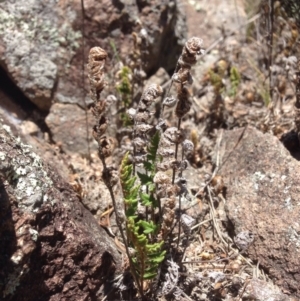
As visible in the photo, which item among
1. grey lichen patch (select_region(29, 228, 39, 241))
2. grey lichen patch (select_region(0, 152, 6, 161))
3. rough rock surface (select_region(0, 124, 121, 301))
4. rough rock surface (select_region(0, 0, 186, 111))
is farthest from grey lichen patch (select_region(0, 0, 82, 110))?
grey lichen patch (select_region(29, 228, 39, 241))

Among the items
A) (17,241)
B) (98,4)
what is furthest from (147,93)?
(98,4)

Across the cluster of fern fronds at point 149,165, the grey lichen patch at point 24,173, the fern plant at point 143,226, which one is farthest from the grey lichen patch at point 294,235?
the grey lichen patch at point 24,173

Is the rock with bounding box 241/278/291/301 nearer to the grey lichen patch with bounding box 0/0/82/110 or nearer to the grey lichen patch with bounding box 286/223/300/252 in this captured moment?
the grey lichen patch with bounding box 286/223/300/252

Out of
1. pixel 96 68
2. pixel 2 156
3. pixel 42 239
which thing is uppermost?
pixel 96 68

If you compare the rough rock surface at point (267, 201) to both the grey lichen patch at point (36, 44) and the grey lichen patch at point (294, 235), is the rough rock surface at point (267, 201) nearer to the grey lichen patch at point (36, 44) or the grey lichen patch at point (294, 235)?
the grey lichen patch at point (294, 235)

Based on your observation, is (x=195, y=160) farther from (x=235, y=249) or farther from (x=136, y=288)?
(x=136, y=288)

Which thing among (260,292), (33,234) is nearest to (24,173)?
(33,234)

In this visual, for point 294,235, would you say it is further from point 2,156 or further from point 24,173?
point 2,156
